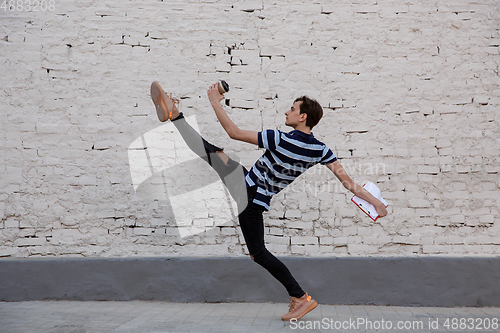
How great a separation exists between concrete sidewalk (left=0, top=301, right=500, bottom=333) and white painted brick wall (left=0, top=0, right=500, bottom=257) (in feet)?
2.01

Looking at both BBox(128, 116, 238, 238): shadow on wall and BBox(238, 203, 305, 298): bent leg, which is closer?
BBox(238, 203, 305, 298): bent leg

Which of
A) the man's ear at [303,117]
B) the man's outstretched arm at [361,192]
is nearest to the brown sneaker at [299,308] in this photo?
the man's outstretched arm at [361,192]

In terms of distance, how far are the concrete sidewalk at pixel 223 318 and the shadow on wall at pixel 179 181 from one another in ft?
3.15

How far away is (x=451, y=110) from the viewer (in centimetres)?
461

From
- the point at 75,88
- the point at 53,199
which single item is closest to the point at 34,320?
the point at 53,199

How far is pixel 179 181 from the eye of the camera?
15.2ft

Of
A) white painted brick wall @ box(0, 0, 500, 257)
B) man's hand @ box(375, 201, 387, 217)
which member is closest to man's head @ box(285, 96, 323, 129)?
man's hand @ box(375, 201, 387, 217)

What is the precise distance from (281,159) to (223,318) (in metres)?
1.55

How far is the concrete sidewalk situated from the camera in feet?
10.5

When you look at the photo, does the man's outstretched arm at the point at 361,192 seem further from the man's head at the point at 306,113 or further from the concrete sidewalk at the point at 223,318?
the concrete sidewalk at the point at 223,318

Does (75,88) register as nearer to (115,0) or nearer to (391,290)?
(115,0)

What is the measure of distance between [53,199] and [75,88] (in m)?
1.32

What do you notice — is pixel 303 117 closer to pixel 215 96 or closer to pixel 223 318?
pixel 215 96

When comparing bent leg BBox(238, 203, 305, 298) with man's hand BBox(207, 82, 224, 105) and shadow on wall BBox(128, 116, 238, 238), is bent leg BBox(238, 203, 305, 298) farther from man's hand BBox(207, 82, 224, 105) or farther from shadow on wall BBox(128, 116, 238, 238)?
shadow on wall BBox(128, 116, 238, 238)
